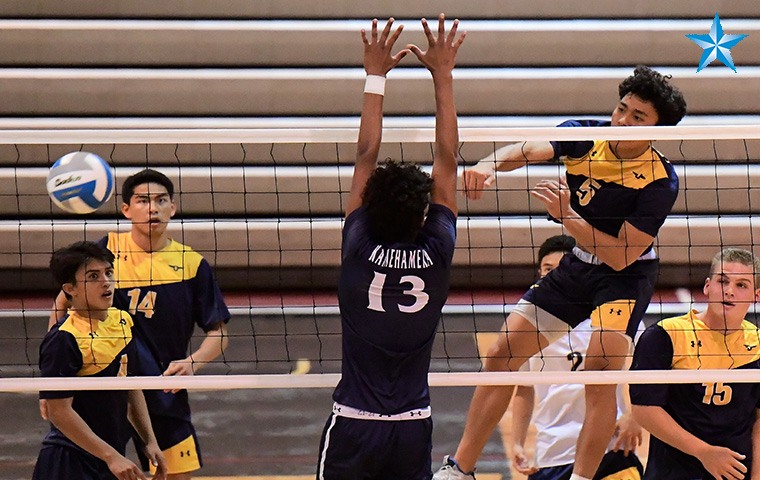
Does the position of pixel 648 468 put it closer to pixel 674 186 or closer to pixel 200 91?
pixel 674 186

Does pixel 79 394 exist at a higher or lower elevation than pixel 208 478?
higher

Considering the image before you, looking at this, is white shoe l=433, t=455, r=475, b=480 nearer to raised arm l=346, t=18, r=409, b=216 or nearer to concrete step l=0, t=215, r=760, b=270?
raised arm l=346, t=18, r=409, b=216

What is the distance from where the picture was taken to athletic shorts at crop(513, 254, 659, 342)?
499cm

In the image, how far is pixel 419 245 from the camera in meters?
4.06

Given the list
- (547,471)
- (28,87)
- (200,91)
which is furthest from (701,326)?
(28,87)

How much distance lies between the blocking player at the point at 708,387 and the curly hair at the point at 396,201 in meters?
1.48

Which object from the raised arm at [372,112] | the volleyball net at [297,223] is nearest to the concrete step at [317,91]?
the volleyball net at [297,223]

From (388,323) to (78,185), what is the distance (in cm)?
159

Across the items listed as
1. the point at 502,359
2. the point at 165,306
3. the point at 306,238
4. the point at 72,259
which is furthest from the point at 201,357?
the point at 306,238

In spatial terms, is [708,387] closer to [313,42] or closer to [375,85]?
[375,85]

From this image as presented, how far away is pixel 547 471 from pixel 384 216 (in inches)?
75.5

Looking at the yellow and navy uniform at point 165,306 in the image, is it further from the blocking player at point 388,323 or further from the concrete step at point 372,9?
the concrete step at point 372,9

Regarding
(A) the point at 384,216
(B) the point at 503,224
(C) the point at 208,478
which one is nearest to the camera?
(A) the point at 384,216

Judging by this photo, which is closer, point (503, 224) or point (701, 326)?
point (701, 326)
